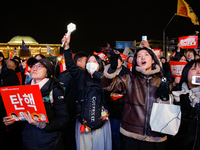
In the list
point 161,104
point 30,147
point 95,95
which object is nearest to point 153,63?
point 161,104

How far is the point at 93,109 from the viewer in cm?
266

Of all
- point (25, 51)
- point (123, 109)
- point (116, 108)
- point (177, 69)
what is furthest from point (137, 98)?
point (25, 51)

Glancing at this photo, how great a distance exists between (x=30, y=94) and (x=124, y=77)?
129 centimetres

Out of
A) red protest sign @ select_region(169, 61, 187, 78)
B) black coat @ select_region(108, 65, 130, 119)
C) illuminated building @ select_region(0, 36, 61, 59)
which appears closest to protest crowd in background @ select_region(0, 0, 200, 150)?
black coat @ select_region(108, 65, 130, 119)

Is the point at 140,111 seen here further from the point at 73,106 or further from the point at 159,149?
the point at 73,106

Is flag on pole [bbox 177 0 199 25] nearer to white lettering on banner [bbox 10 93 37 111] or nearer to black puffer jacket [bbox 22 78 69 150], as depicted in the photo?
black puffer jacket [bbox 22 78 69 150]

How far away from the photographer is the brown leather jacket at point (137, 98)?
6.83ft

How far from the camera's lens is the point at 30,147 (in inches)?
83.9

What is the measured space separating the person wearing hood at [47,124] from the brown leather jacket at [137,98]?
0.76 meters

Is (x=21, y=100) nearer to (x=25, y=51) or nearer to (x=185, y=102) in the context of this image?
(x=185, y=102)

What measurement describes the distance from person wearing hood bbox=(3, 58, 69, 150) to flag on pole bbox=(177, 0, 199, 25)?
14.3 meters

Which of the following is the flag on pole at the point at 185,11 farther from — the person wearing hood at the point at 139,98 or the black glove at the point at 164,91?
the black glove at the point at 164,91

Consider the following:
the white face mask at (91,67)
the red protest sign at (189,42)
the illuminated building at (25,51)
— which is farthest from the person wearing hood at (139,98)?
the illuminated building at (25,51)

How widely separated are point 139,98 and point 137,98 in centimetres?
3
